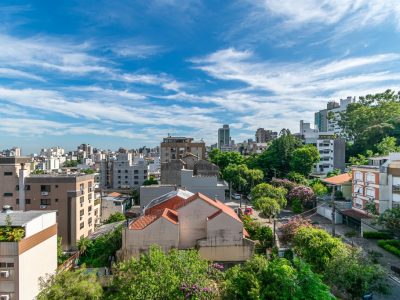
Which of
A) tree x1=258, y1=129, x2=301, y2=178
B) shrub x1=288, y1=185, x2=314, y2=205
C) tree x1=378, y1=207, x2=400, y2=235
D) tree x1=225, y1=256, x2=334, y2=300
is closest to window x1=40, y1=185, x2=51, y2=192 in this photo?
tree x1=225, y1=256, x2=334, y2=300

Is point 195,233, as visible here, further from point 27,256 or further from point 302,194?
point 302,194

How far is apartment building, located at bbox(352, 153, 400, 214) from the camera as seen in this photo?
30.2m

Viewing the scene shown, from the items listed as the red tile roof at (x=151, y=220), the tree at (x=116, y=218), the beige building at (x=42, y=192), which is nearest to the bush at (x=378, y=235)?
the red tile roof at (x=151, y=220)

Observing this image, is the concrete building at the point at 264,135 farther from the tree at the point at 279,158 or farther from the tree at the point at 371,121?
the tree at the point at 279,158

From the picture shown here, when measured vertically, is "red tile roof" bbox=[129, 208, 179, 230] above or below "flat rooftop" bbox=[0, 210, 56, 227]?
below

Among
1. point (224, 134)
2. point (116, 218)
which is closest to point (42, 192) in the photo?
point (116, 218)

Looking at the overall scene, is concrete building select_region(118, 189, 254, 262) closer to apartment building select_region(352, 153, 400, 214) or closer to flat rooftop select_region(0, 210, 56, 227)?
flat rooftop select_region(0, 210, 56, 227)

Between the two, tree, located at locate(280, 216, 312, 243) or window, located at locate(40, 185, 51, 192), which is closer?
tree, located at locate(280, 216, 312, 243)

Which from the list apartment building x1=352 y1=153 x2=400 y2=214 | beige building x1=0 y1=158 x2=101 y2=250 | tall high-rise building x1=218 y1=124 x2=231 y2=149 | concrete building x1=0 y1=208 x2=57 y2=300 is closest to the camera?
concrete building x1=0 y1=208 x2=57 y2=300

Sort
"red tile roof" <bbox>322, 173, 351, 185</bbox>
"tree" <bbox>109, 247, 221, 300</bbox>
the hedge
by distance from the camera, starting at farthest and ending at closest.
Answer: "red tile roof" <bbox>322, 173, 351, 185</bbox> → the hedge → "tree" <bbox>109, 247, 221, 300</bbox>

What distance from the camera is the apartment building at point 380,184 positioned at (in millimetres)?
30188

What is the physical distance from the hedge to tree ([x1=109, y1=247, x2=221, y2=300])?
57.0ft

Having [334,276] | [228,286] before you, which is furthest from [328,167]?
[228,286]

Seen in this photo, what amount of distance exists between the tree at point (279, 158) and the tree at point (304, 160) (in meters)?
3.51
